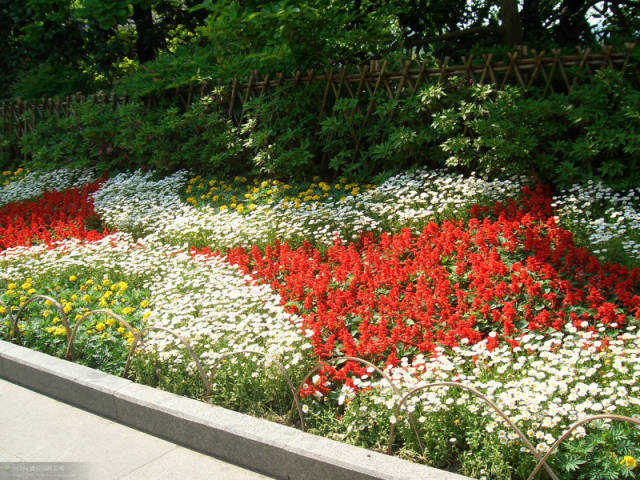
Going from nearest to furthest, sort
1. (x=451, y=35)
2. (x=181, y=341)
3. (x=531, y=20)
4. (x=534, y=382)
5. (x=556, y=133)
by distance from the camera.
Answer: (x=534, y=382)
(x=181, y=341)
(x=556, y=133)
(x=451, y=35)
(x=531, y=20)

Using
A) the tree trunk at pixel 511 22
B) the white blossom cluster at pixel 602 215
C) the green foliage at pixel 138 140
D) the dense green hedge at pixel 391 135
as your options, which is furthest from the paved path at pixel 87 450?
the tree trunk at pixel 511 22

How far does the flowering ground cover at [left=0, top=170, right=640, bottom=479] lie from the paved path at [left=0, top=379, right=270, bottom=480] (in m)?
0.41

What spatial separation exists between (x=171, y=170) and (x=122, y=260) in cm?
336

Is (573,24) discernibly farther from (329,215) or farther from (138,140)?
(138,140)

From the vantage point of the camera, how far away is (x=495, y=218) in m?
5.54

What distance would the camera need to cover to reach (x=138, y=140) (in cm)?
894

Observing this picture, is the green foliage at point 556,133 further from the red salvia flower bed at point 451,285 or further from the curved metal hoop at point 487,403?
the curved metal hoop at point 487,403

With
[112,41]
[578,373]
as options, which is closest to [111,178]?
[112,41]

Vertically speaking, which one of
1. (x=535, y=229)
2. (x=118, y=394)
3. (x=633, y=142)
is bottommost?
(x=118, y=394)

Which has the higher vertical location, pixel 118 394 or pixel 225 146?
pixel 225 146

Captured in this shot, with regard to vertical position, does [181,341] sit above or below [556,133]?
below

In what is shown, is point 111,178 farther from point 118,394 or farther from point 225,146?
point 118,394

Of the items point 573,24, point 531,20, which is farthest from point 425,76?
point 573,24

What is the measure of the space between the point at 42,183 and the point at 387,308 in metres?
7.76
